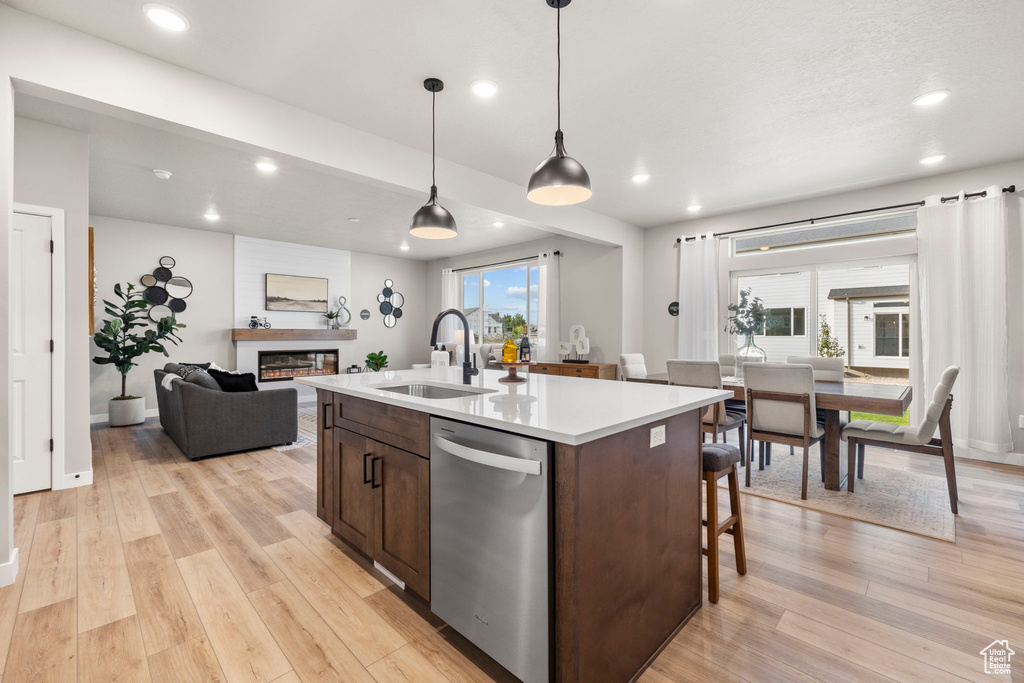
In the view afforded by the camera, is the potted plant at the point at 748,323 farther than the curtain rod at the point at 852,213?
Yes

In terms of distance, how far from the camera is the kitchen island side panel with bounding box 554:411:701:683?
1236mm

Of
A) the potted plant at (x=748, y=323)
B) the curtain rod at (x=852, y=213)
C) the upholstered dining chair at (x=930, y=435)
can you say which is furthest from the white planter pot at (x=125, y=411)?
the upholstered dining chair at (x=930, y=435)

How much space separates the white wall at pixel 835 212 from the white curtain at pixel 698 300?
19cm

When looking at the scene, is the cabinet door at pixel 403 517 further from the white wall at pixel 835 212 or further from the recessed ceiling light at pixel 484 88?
the white wall at pixel 835 212

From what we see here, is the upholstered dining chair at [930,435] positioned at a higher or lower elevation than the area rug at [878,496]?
higher

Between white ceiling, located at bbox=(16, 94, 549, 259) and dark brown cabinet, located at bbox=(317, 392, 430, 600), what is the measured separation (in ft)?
6.42

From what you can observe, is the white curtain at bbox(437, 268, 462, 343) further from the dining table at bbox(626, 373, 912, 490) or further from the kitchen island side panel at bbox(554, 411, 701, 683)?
the kitchen island side panel at bbox(554, 411, 701, 683)

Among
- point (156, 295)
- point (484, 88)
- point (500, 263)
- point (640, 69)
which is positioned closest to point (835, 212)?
point (640, 69)

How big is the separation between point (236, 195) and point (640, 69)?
14.4ft

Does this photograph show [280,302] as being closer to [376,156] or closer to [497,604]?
[376,156]

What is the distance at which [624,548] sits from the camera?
141cm

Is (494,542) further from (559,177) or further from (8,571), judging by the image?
(8,571)

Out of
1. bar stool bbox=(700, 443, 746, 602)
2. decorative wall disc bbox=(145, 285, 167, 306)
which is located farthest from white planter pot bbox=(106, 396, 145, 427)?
bar stool bbox=(700, 443, 746, 602)

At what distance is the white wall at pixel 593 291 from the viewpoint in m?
6.09
